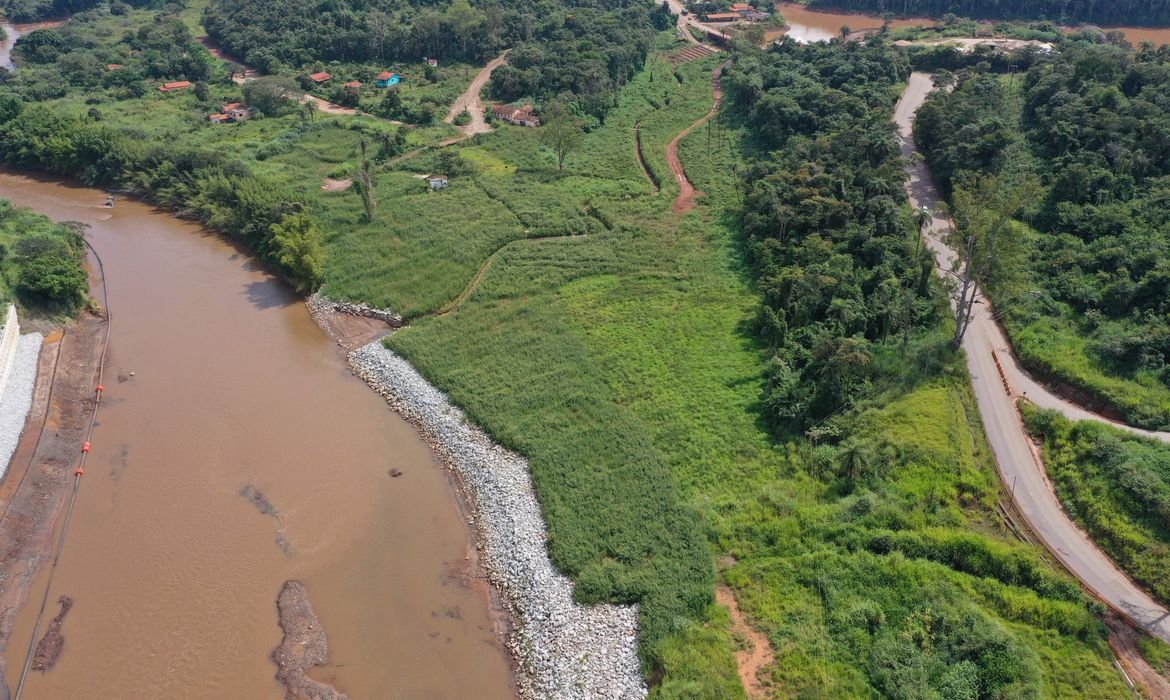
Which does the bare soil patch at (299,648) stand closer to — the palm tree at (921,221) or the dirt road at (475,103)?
the palm tree at (921,221)

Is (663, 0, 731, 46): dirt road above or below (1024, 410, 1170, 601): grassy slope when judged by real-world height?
above

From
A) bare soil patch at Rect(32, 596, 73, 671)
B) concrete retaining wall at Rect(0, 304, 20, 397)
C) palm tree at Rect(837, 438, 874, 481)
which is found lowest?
bare soil patch at Rect(32, 596, 73, 671)

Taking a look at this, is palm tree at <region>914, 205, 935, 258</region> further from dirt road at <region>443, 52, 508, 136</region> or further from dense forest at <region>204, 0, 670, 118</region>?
dirt road at <region>443, 52, 508, 136</region>

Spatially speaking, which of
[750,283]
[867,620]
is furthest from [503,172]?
[867,620]

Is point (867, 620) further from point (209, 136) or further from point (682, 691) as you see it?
point (209, 136)

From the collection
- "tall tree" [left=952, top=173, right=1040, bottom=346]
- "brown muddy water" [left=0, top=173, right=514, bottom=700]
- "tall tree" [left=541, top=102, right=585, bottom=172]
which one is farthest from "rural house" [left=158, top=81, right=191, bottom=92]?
"tall tree" [left=952, top=173, right=1040, bottom=346]

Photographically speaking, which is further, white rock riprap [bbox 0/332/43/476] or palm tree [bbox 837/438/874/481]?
white rock riprap [bbox 0/332/43/476]

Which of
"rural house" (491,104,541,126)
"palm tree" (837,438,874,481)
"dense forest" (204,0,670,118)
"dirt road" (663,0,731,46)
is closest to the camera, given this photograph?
"palm tree" (837,438,874,481)

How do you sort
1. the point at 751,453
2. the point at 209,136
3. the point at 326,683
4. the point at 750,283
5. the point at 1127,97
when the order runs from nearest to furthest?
1. the point at 326,683
2. the point at 751,453
3. the point at 750,283
4. the point at 1127,97
5. the point at 209,136
